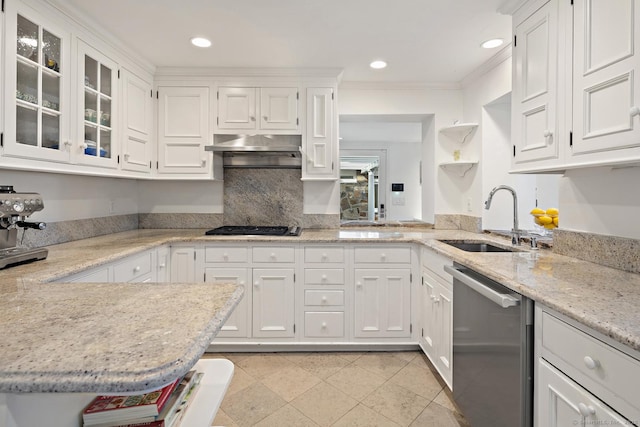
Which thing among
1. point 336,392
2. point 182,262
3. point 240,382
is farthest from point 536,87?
point 182,262

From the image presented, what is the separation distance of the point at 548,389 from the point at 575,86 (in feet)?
4.14

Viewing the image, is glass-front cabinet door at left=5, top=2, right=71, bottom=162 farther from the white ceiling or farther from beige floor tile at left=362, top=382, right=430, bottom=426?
beige floor tile at left=362, top=382, right=430, bottom=426

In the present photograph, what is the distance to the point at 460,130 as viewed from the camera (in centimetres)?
303

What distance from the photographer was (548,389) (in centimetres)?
109

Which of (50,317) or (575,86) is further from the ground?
(575,86)

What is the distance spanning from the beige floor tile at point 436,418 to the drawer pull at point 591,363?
109 centimetres

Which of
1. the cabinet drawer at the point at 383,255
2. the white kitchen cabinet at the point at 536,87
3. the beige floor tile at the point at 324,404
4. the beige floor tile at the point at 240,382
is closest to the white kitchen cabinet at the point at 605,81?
the white kitchen cabinet at the point at 536,87

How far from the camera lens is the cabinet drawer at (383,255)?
2521 mm

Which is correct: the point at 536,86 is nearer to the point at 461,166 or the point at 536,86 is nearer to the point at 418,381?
the point at 461,166

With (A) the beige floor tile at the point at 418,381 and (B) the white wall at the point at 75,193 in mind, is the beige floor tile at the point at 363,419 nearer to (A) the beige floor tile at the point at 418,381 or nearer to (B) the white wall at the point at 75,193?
(A) the beige floor tile at the point at 418,381

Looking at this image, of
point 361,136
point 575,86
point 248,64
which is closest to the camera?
point 575,86

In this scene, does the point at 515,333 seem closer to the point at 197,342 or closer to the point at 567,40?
the point at 197,342

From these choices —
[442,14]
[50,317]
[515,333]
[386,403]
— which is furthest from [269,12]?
[386,403]

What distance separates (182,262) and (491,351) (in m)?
2.19
